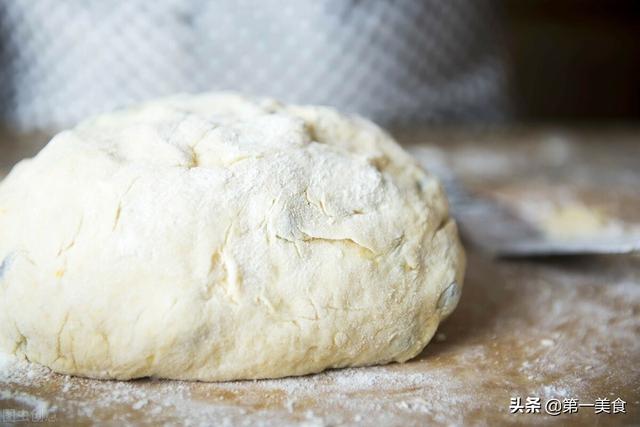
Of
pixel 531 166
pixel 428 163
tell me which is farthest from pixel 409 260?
pixel 531 166

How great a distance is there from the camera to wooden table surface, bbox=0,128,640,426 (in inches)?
35.8

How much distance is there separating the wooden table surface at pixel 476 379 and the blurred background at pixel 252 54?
1.35 meters

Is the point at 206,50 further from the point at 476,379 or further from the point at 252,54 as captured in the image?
the point at 476,379

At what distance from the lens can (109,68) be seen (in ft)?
8.52

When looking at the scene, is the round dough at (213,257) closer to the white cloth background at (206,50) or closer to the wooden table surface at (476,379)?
the wooden table surface at (476,379)

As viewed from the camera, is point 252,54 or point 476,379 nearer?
point 476,379

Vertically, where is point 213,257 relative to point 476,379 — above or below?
above

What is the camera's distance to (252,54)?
2607 millimetres

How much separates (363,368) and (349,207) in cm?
26

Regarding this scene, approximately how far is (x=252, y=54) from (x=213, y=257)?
5.92ft

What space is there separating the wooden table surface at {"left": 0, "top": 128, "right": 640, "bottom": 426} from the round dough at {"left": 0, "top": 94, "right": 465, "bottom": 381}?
0.04m

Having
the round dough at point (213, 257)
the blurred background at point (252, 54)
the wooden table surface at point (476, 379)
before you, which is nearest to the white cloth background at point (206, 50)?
the blurred background at point (252, 54)

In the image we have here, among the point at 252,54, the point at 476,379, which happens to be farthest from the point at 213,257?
the point at 252,54

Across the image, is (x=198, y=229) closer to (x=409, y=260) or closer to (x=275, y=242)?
(x=275, y=242)
